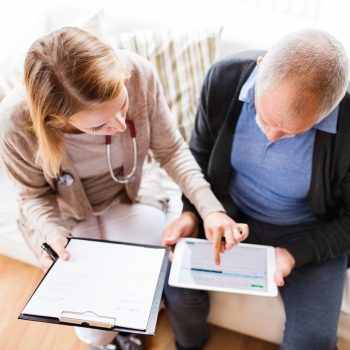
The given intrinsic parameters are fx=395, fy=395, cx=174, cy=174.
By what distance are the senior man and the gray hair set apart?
0.01 meters

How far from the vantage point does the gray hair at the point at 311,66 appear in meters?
0.74

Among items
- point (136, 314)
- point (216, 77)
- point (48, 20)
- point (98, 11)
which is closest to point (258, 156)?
point (216, 77)

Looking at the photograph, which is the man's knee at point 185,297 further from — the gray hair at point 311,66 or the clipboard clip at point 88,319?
the gray hair at point 311,66

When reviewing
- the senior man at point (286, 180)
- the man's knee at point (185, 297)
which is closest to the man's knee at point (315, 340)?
the senior man at point (286, 180)

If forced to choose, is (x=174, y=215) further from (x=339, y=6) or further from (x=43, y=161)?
(x=339, y=6)

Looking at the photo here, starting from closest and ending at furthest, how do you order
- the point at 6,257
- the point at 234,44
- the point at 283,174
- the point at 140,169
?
1. the point at 283,174
2. the point at 140,169
3. the point at 234,44
4. the point at 6,257

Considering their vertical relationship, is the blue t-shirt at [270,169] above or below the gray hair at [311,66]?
below

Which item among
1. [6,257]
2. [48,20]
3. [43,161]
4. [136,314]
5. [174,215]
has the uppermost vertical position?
[48,20]

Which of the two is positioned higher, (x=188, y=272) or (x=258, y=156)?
(x=258, y=156)

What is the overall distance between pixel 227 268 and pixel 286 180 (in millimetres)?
269

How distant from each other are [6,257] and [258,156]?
40.6 inches

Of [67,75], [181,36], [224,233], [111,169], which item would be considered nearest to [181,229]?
[224,233]

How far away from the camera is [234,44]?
53.1 inches

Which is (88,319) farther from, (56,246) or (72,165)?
(72,165)
